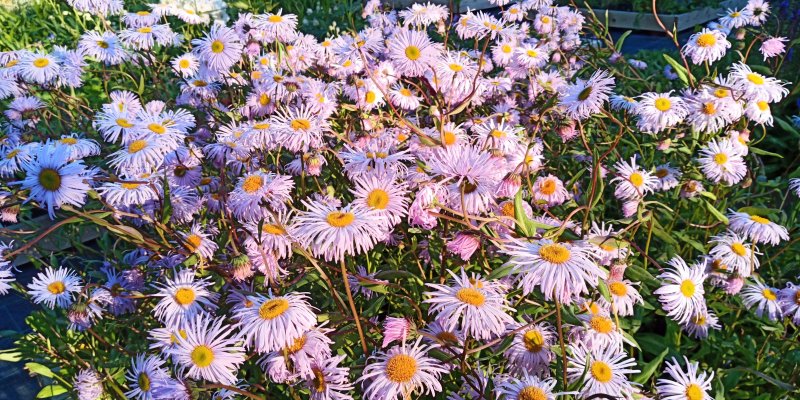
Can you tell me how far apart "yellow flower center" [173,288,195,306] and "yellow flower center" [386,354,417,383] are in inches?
20.0

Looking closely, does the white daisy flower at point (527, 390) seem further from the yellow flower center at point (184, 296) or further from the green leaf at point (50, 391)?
the green leaf at point (50, 391)

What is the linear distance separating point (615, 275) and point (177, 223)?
114cm

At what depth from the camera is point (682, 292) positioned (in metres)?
1.41

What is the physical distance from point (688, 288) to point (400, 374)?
82 centimetres

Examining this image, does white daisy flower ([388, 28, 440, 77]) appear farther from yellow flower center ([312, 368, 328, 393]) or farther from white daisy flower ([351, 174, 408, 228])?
yellow flower center ([312, 368, 328, 393])

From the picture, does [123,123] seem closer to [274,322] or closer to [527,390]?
[274,322]

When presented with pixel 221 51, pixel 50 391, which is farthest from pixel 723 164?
pixel 50 391

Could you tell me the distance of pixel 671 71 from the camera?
285 centimetres

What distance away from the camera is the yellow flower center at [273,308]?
1.04 m

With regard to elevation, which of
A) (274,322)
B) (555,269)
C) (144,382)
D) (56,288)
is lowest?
(56,288)

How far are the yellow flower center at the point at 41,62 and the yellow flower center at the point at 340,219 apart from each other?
79.5 inches

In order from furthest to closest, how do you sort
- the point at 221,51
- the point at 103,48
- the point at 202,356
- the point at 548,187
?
the point at 103,48
the point at 221,51
the point at 548,187
the point at 202,356

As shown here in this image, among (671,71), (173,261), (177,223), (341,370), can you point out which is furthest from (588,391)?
(671,71)

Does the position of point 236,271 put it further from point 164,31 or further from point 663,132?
point 164,31
